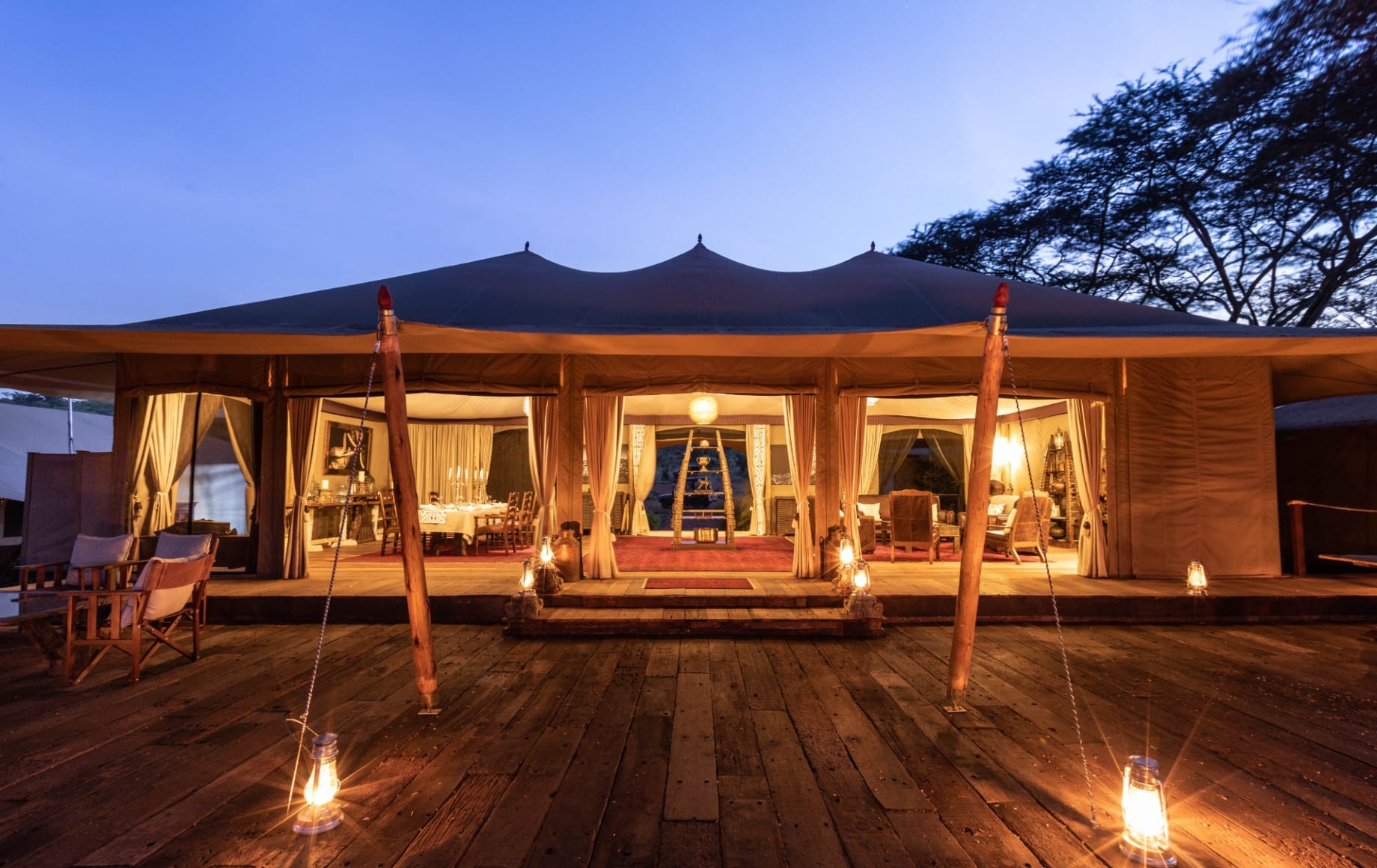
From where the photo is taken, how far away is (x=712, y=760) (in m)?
2.98

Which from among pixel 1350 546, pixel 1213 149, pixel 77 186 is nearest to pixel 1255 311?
pixel 1213 149

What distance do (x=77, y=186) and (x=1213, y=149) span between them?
19976 cm

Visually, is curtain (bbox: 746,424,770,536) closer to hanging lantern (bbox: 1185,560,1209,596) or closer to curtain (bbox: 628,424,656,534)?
curtain (bbox: 628,424,656,534)

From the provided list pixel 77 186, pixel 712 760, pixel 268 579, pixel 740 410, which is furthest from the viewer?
pixel 77 186

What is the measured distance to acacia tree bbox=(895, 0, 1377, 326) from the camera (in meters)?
10.6

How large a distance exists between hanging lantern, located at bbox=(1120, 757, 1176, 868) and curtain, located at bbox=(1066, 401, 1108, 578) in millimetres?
5520

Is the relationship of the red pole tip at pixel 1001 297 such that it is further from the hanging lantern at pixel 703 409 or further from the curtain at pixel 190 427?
the curtain at pixel 190 427

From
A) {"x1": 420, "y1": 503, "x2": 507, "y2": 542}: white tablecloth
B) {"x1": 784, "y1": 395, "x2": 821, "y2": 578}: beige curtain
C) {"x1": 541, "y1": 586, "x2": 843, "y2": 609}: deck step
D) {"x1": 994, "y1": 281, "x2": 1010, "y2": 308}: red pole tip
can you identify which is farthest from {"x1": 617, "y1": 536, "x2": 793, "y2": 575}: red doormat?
{"x1": 994, "y1": 281, "x2": 1010, "y2": 308}: red pole tip

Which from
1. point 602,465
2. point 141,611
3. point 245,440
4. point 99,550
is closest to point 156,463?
point 245,440

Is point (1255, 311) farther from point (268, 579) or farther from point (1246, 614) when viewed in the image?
point (268, 579)

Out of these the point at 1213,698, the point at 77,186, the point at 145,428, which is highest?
the point at 77,186

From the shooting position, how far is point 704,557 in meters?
8.56

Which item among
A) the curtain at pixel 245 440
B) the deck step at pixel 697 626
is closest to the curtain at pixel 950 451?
the deck step at pixel 697 626

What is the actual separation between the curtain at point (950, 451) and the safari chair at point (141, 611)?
11.5 m
